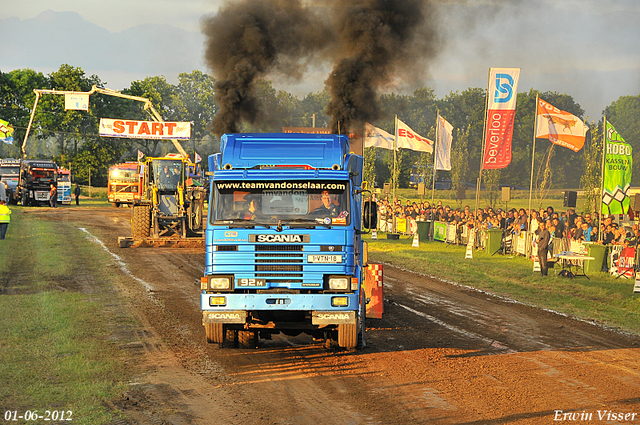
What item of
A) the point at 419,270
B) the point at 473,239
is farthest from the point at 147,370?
the point at 473,239

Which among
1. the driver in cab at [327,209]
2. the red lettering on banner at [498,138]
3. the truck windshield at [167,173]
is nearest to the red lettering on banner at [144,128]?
the truck windshield at [167,173]

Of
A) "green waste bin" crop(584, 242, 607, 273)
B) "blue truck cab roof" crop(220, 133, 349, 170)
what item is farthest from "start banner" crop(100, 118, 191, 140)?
"blue truck cab roof" crop(220, 133, 349, 170)

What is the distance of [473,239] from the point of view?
26.3m

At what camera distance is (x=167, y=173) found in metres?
26.1

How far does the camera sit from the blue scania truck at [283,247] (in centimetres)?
928

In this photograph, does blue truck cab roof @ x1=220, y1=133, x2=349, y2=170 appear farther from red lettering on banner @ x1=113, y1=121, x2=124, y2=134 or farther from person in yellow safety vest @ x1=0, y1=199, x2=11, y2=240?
red lettering on banner @ x1=113, y1=121, x2=124, y2=134

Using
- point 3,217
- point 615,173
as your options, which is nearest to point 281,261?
point 615,173

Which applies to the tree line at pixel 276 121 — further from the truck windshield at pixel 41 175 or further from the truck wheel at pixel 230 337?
the truck windshield at pixel 41 175

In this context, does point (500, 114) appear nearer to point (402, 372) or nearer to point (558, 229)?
point (558, 229)

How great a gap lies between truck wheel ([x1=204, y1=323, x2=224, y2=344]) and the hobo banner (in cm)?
1843

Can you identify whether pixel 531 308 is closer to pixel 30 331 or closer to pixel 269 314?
pixel 269 314

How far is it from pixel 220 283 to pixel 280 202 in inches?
61.0

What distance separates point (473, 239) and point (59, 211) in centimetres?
3075

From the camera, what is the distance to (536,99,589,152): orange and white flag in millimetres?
24453
